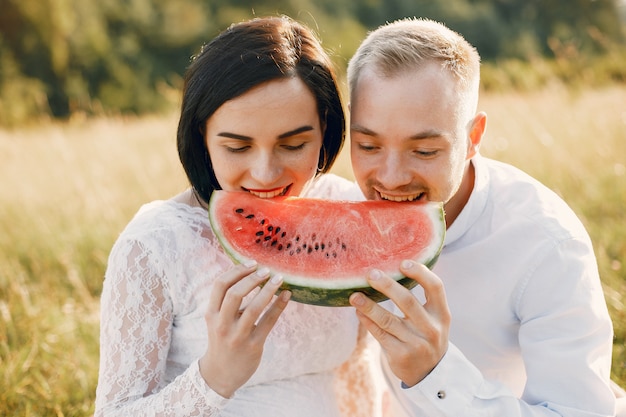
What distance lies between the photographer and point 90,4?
2058 cm

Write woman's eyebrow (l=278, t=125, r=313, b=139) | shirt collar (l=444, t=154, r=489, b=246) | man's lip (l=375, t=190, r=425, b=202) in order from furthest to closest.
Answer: shirt collar (l=444, t=154, r=489, b=246)
man's lip (l=375, t=190, r=425, b=202)
woman's eyebrow (l=278, t=125, r=313, b=139)

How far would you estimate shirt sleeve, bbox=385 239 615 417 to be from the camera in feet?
6.23

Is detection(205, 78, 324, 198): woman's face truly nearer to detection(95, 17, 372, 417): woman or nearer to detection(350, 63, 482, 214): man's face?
detection(95, 17, 372, 417): woman

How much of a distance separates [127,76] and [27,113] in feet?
14.0

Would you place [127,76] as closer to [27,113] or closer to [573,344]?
[27,113]

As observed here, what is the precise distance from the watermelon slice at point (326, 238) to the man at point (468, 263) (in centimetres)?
11

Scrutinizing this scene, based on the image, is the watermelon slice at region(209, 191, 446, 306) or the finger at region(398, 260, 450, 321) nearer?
the finger at region(398, 260, 450, 321)

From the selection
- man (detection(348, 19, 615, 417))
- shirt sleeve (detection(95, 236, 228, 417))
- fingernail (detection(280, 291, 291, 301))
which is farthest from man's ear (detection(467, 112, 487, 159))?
shirt sleeve (detection(95, 236, 228, 417))

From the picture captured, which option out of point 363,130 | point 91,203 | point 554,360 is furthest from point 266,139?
point 91,203

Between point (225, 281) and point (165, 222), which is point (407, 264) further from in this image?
point (165, 222)

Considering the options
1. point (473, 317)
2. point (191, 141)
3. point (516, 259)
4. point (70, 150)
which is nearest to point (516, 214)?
point (516, 259)

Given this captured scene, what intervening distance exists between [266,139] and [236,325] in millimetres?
Result: 613

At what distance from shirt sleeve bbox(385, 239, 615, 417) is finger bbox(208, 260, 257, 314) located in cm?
61

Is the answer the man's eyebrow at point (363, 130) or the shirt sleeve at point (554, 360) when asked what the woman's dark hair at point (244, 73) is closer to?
the man's eyebrow at point (363, 130)
